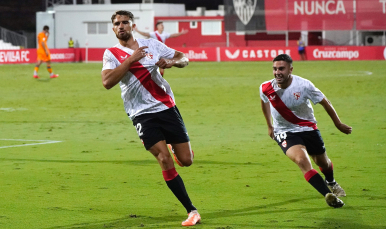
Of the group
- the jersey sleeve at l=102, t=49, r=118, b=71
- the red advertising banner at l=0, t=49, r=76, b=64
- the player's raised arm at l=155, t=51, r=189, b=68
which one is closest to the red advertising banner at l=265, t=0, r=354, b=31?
the red advertising banner at l=0, t=49, r=76, b=64

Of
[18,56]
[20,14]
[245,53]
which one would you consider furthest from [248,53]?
[20,14]

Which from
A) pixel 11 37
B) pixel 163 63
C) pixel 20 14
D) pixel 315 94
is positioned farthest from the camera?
A: pixel 20 14

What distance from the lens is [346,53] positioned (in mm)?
45281

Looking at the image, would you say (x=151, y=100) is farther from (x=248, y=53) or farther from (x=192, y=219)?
(x=248, y=53)

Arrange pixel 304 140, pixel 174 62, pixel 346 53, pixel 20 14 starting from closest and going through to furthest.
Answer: pixel 174 62 < pixel 304 140 < pixel 346 53 < pixel 20 14

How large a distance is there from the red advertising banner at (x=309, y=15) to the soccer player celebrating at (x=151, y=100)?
4391 cm

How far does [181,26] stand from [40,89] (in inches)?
1572

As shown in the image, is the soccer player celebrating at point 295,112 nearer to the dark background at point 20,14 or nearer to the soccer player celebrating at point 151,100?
the soccer player celebrating at point 151,100

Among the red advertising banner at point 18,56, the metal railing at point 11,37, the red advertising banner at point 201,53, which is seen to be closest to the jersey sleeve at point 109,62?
the red advertising banner at point 201,53

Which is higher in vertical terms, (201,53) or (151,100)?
(151,100)

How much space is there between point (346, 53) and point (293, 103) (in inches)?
1549

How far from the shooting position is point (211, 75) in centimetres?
3141

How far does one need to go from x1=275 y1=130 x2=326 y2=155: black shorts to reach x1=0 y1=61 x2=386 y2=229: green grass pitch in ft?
1.93

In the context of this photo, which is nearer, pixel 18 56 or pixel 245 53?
pixel 245 53
